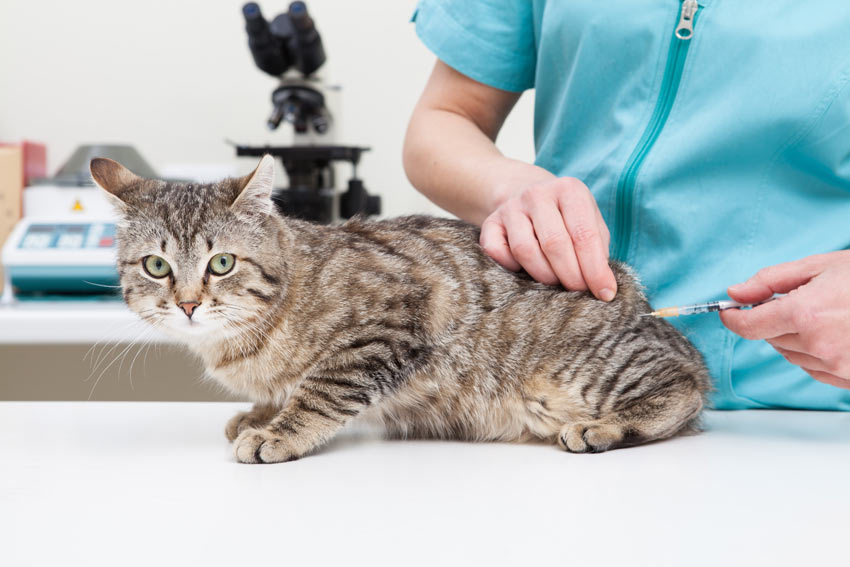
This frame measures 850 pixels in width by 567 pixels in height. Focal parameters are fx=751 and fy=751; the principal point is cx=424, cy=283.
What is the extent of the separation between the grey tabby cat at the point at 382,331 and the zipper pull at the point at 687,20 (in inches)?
16.2

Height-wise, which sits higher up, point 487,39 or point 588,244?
point 487,39

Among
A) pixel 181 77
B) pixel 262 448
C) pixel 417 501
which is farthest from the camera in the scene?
pixel 181 77

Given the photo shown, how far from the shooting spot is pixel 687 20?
45.1 inches

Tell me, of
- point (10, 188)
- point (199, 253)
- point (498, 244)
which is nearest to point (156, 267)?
point (199, 253)

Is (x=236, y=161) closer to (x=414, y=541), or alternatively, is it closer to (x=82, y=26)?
(x=82, y=26)

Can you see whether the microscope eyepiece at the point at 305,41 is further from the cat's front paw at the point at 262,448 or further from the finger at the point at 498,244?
the cat's front paw at the point at 262,448

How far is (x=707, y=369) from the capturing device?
45.9 inches

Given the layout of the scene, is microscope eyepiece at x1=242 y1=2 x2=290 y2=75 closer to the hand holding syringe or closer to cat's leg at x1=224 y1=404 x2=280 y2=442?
cat's leg at x1=224 y1=404 x2=280 y2=442

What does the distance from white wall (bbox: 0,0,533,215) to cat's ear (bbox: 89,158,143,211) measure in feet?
4.93

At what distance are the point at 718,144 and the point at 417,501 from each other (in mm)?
773

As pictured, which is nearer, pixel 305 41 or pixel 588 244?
pixel 588 244

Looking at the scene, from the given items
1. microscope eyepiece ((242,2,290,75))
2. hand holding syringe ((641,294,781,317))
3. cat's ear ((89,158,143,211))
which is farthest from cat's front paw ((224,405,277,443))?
microscope eyepiece ((242,2,290,75))

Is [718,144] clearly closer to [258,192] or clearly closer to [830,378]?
[830,378]

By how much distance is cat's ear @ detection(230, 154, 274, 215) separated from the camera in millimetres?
1075
